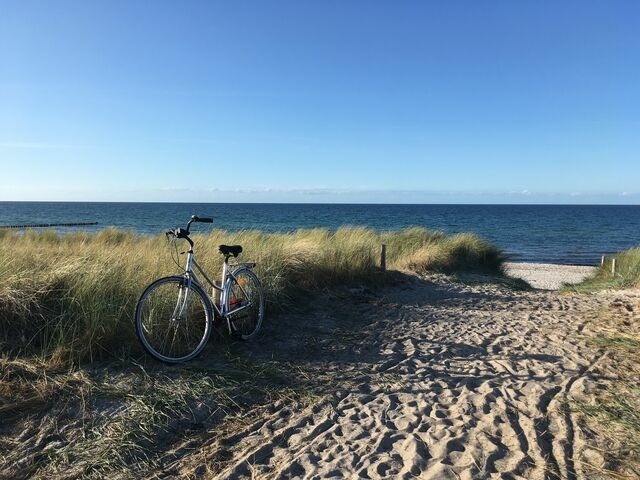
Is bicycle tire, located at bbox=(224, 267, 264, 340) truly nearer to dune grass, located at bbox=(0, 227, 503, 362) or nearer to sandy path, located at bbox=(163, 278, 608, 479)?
sandy path, located at bbox=(163, 278, 608, 479)

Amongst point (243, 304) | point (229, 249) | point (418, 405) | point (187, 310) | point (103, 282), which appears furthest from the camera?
point (243, 304)

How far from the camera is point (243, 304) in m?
5.90

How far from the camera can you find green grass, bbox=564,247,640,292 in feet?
40.3

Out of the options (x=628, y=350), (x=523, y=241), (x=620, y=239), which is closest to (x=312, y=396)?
(x=628, y=350)

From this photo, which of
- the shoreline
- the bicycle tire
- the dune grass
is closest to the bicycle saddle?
the bicycle tire

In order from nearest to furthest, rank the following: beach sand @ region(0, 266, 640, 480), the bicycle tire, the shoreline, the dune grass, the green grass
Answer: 1. beach sand @ region(0, 266, 640, 480)
2. the dune grass
3. the bicycle tire
4. the green grass
5. the shoreline

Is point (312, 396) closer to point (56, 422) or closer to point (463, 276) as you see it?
point (56, 422)

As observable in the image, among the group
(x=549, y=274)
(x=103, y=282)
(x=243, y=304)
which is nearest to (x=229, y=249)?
(x=243, y=304)

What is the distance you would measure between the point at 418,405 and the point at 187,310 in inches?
108

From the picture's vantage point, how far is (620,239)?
42.0 meters

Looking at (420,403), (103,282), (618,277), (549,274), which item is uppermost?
(103,282)

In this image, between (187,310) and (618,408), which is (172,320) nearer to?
(187,310)

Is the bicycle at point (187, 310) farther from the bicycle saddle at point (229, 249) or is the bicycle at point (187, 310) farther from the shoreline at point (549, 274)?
the shoreline at point (549, 274)

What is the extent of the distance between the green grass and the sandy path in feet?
19.1
